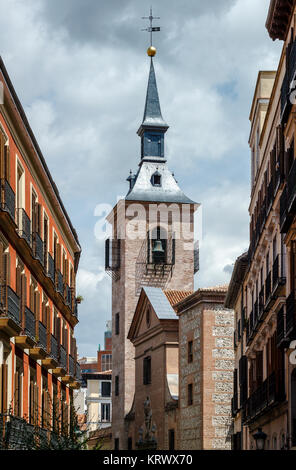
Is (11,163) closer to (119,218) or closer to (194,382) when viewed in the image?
(194,382)

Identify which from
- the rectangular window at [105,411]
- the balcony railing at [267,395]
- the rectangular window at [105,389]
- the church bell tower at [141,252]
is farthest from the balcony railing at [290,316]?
the rectangular window at [105,389]

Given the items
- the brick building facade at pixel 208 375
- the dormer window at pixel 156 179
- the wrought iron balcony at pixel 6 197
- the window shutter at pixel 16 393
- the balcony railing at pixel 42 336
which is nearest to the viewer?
the wrought iron balcony at pixel 6 197

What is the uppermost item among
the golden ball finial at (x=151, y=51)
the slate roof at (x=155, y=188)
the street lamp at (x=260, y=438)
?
the golden ball finial at (x=151, y=51)

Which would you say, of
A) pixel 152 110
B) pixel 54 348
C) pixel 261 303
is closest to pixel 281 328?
pixel 261 303

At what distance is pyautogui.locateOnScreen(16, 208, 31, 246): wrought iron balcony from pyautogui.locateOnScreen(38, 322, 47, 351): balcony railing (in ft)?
11.0

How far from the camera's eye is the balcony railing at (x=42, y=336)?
109 ft

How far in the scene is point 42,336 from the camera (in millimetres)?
33969

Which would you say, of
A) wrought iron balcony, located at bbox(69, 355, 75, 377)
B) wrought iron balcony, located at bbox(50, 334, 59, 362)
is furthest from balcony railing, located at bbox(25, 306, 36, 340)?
wrought iron balcony, located at bbox(69, 355, 75, 377)

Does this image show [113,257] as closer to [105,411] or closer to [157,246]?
[157,246]

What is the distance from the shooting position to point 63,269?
42.4 metres

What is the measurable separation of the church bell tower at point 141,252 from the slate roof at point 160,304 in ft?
27.5

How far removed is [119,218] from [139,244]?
12.2 ft

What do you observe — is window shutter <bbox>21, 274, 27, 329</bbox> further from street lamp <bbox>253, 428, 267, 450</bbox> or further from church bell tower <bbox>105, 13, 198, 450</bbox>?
church bell tower <bbox>105, 13, 198, 450</bbox>

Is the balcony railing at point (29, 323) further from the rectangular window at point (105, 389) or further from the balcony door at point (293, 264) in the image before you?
the rectangular window at point (105, 389)
